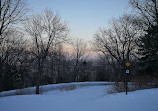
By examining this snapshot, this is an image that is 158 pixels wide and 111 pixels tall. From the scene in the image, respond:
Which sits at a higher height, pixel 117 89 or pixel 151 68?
pixel 151 68

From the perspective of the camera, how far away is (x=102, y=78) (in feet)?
91.6

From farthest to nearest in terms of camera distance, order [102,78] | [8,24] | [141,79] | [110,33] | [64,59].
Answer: [64,59]
[102,78]
[110,33]
[141,79]
[8,24]

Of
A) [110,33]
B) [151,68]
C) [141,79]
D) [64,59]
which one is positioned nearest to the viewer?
[141,79]

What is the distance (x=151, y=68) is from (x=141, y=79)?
11.1 meters

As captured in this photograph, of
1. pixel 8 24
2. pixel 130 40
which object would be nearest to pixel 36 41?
pixel 8 24

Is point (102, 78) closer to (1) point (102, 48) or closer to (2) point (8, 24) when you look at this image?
(1) point (102, 48)

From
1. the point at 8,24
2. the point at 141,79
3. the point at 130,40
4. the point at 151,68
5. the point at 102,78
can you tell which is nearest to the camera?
the point at 8,24

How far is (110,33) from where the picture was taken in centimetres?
2209

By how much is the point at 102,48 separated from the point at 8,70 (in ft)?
66.6

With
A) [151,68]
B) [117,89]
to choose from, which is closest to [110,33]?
[151,68]

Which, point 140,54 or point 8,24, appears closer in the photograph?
point 8,24

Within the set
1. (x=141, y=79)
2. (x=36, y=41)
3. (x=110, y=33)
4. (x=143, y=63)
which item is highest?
(x=110, y=33)

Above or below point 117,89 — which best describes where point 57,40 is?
above

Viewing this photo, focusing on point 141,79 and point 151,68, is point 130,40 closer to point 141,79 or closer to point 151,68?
point 151,68
